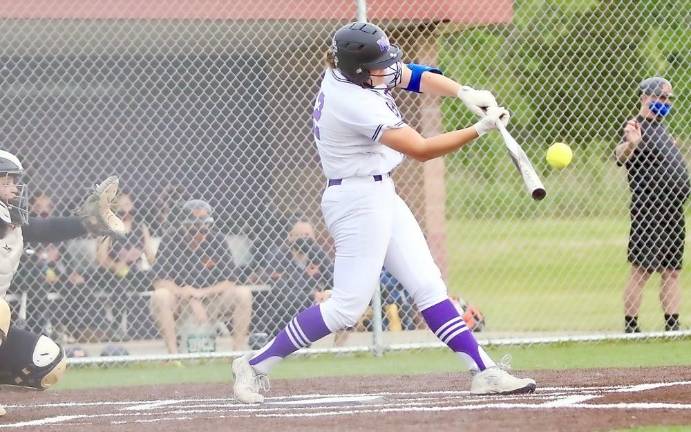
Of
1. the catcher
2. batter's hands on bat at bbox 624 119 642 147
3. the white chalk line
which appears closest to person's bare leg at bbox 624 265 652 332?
batter's hands on bat at bbox 624 119 642 147

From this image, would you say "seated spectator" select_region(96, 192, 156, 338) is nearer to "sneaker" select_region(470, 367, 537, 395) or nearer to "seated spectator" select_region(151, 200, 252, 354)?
"seated spectator" select_region(151, 200, 252, 354)

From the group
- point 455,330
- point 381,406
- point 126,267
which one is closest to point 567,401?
point 455,330

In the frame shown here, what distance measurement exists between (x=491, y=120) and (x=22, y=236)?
213 centimetres

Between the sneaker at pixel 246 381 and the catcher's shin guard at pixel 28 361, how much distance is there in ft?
2.48

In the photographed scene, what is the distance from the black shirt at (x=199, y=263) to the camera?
28.9ft

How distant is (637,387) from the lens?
5719 mm

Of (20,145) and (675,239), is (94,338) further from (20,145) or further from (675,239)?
(675,239)

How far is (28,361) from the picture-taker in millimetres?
5488

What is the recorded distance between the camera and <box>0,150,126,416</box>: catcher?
5.45 m

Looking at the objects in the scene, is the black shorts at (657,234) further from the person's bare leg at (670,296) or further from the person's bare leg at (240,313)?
the person's bare leg at (240,313)

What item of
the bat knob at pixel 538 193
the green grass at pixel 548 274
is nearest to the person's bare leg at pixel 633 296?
the green grass at pixel 548 274

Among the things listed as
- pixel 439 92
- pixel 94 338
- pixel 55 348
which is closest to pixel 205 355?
pixel 94 338

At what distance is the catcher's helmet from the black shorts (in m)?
4.07

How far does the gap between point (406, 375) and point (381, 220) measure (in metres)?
1.96
